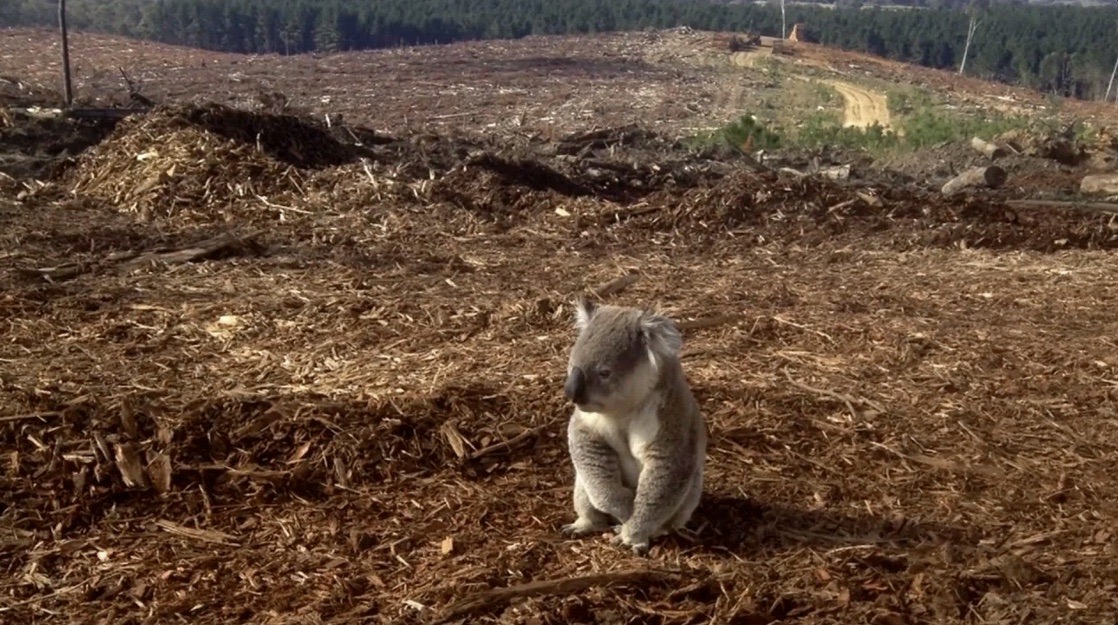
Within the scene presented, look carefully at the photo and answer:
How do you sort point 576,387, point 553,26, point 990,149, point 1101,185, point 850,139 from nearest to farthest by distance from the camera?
point 576,387 < point 1101,185 < point 990,149 < point 850,139 < point 553,26

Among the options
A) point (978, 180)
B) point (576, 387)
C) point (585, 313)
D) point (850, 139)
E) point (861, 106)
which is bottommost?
point (861, 106)

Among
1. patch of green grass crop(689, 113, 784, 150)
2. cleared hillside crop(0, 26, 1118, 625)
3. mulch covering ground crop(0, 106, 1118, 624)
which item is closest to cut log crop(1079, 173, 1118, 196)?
cleared hillside crop(0, 26, 1118, 625)

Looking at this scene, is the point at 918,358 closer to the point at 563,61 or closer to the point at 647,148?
the point at 647,148

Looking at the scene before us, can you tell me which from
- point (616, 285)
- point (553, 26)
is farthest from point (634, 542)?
point (553, 26)

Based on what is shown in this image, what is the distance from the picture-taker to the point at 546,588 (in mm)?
4262

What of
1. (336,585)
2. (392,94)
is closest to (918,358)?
(336,585)

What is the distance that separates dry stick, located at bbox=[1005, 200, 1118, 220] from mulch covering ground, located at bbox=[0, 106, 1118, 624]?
6.48 feet

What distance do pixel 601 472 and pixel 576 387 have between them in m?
0.50

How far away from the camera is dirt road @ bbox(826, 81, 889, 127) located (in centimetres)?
2886

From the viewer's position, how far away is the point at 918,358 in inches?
278

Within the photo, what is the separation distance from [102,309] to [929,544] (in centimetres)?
537

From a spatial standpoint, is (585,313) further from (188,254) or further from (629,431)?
(188,254)

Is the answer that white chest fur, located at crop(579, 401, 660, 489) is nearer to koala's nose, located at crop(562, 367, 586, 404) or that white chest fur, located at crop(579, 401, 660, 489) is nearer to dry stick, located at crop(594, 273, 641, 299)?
koala's nose, located at crop(562, 367, 586, 404)

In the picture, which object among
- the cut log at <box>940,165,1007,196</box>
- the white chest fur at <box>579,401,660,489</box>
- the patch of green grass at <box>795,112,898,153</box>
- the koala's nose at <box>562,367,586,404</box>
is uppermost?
the koala's nose at <box>562,367,586,404</box>
